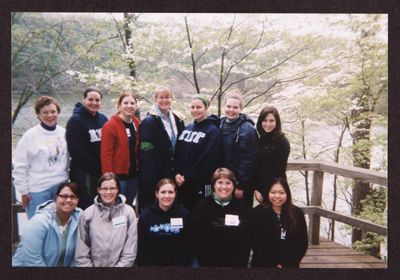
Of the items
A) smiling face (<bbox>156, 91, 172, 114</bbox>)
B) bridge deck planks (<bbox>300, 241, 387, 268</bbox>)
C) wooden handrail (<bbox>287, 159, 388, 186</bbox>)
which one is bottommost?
bridge deck planks (<bbox>300, 241, 387, 268</bbox>)

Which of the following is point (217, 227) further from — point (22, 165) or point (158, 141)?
point (22, 165)

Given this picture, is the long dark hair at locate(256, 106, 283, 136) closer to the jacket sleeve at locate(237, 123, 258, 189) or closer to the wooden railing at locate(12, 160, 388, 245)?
the jacket sleeve at locate(237, 123, 258, 189)

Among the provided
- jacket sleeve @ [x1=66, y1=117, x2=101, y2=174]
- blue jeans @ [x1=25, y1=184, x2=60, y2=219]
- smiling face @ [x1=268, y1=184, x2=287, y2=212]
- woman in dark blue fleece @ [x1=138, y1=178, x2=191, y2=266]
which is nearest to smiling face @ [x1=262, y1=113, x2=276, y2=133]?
smiling face @ [x1=268, y1=184, x2=287, y2=212]

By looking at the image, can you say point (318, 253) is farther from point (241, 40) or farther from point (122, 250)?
point (241, 40)

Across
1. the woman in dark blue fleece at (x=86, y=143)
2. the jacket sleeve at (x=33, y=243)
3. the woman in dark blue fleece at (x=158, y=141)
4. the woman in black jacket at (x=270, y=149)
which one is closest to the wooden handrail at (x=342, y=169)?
the woman in black jacket at (x=270, y=149)

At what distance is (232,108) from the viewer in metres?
2.95

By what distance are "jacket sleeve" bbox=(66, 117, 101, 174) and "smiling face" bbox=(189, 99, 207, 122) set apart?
2.67 feet

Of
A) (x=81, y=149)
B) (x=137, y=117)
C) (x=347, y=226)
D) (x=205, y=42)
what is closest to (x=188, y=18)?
(x=205, y=42)

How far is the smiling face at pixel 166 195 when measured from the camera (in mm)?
2912

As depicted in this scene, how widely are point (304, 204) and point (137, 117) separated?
5.30ft

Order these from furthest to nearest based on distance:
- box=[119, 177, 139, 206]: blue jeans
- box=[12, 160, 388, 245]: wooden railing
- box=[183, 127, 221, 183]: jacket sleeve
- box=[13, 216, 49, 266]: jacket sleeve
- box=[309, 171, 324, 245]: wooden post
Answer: box=[309, 171, 324, 245]: wooden post < box=[12, 160, 388, 245]: wooden railing < box=[119, 177, 139, 206]: blue jeans < box=[183, 127, 221, 183]: jacket sleeve < box=[13, 216, 49, 266]: jacket sleeve

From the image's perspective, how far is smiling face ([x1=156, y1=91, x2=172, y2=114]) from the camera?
296 centimetres

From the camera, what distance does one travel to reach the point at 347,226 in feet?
11.3

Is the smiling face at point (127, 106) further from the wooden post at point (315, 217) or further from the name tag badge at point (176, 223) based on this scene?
the wooden post at point (315, 217)
